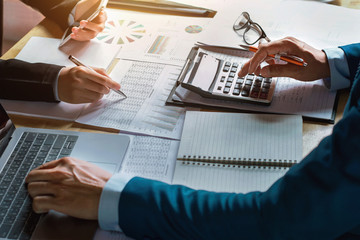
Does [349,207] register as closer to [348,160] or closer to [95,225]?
[348,160]

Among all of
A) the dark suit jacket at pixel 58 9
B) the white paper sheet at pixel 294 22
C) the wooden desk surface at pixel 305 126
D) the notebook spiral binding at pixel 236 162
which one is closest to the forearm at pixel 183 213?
the notebook spiral binding at pixel 236 162

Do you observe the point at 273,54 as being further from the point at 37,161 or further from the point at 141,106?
the point at 37,161

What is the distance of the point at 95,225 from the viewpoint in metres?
0.77

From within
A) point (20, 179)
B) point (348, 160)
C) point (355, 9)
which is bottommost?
point (20, 179)

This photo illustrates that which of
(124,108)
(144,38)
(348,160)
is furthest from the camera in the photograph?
(144,38)

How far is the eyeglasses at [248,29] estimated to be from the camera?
49.4 inches

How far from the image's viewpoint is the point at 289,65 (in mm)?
1044

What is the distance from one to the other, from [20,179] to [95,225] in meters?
0.21

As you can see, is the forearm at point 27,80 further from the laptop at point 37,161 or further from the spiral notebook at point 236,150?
the spiral notebook at point 236,150

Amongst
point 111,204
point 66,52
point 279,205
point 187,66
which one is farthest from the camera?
point 66,52

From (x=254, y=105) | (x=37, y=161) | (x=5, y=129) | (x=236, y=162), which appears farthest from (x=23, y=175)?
(x=254, y=105)

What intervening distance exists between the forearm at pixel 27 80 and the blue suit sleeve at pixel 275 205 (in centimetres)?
45

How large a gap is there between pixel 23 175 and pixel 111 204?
23 cm

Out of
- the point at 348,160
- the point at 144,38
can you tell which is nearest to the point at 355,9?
the point at 144,38
